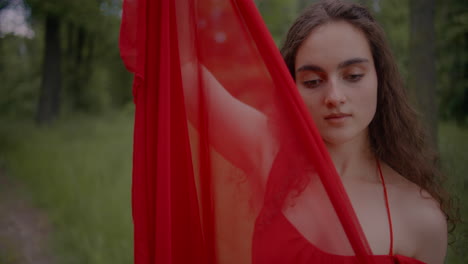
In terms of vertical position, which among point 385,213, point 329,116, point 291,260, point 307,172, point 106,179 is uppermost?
point 329,116

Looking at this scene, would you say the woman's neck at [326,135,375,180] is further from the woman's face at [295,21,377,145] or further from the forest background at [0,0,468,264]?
the forest background at [0,0,468,264]

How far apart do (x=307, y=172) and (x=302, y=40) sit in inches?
20.7

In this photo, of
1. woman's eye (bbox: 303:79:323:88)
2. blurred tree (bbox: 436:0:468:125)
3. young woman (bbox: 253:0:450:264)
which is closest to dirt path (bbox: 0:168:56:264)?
young woman (bbox: 253:0:450:264)

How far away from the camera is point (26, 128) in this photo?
9.85 m

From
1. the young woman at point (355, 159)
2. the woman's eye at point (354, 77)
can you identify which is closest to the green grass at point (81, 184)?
the young woman at point (355, 159)

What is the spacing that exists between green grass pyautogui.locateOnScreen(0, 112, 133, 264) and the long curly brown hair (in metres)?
3.08

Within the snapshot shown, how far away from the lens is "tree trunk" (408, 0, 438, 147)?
3.12 meters

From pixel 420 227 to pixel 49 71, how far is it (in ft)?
40.9

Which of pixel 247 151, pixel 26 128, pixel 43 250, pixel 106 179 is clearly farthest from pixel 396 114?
pixel 26 128

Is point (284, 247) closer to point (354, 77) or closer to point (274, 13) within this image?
point (354, 77)

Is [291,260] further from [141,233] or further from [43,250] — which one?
[43,250]

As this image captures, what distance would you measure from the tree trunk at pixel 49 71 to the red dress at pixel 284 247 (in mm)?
11664

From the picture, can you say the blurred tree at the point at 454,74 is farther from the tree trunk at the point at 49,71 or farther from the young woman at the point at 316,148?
the tree trunk at the point at 49,71

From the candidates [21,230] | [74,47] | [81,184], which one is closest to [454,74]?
[81,184]
